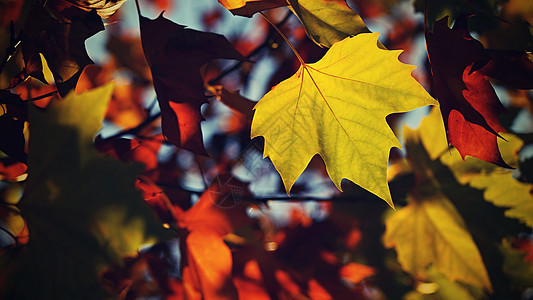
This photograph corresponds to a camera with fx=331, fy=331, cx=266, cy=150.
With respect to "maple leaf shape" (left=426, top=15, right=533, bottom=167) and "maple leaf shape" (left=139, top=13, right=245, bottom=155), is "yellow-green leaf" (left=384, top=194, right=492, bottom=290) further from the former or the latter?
"maple leaf shape" (left=139, top=13, right=245, bottom=155)

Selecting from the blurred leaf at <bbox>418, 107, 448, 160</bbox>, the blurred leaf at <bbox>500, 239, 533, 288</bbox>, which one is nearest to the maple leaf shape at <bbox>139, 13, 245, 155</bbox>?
the blurred leaf at <bbox>418, 107, 448, 160</bbox>

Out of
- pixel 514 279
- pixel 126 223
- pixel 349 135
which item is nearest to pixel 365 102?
pixel 349 135

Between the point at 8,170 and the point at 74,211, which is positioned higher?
the point at 74,211

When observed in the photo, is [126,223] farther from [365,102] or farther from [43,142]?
[365,102]

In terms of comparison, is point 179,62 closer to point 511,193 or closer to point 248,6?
point 248,6

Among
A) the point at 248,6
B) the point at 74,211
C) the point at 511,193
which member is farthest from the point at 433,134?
the point at 74,211

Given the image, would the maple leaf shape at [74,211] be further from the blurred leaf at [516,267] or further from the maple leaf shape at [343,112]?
the blurred leaf at [516,267]

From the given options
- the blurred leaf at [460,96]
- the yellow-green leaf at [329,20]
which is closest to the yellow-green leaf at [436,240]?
the blurred leaf at [460,96]
